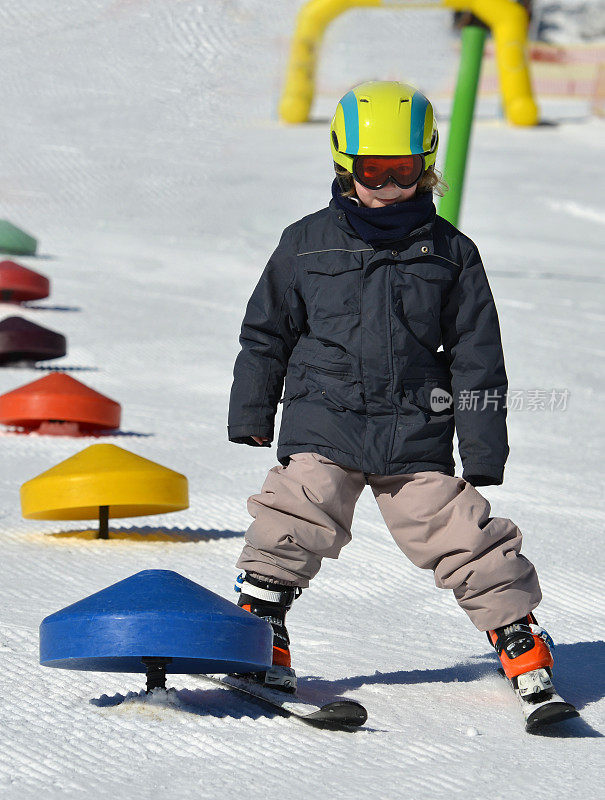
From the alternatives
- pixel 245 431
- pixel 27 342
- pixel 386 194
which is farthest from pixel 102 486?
pixel 27 342

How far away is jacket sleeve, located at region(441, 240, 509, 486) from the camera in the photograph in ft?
10.3

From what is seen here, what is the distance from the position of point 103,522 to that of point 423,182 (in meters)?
2.03

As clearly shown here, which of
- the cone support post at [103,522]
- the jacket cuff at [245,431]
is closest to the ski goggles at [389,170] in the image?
the jacket cuff at [245,431]

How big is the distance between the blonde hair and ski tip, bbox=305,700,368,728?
45.8 inches

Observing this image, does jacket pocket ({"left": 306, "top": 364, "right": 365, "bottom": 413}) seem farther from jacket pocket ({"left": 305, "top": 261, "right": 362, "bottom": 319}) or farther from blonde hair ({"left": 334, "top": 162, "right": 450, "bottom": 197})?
blonde hair ({"left": 334, "top": 162, "right": 450, "bottom": 197})

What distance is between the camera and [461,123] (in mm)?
14875

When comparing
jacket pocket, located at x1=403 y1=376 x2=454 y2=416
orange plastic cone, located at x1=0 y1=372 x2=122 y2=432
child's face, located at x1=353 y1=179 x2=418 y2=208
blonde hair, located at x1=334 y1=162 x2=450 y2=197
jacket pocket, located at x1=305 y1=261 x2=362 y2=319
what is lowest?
orange plastic cone, located at x1=0 y1=372 x2=122 y2=432

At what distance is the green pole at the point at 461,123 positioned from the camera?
14430mm

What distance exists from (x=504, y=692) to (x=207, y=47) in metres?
25.7

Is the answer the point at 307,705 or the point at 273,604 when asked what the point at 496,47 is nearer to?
the point at 273,604

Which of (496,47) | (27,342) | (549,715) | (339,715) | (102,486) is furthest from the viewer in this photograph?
(496,47)

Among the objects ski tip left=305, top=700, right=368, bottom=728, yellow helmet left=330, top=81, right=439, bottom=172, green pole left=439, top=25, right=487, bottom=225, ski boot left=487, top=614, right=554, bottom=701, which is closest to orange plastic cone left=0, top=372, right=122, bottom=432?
yellow helmet left=330, top=81, right=439, bottom=172

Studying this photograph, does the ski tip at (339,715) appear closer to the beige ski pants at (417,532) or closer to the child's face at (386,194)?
the beige ski pants at (417,532)

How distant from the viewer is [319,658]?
11.4ft
